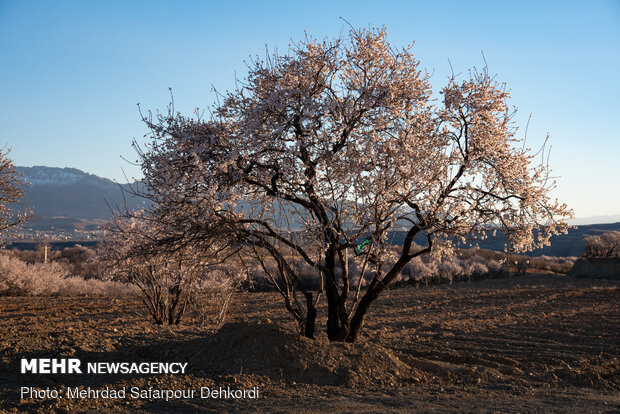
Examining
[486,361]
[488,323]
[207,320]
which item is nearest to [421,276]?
[488,323]

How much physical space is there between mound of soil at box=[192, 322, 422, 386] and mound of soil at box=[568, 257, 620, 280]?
27.5m

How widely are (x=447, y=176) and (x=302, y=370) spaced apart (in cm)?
431

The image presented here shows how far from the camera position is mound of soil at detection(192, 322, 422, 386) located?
818cm

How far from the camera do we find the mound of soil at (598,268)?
1249 inches

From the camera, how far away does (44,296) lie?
1076 inches

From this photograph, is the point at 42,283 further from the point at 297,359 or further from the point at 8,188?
the point at 297,359

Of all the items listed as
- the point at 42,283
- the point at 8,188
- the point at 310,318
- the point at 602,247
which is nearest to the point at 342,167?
the point at 310,318

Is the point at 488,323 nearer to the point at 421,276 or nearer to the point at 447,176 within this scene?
the point at 447,176

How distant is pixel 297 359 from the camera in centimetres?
847

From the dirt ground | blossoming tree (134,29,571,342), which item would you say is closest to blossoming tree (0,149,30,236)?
the dirt ground

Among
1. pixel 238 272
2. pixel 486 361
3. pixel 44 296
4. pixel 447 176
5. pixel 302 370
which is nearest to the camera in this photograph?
pixel 302 370

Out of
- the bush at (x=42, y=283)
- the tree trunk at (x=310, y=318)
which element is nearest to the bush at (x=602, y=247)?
the bush at (x=42, y=283)

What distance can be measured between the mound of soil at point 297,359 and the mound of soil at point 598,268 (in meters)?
27.5

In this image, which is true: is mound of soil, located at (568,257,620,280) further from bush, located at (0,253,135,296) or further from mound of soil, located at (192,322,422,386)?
mound of soil, located at (192,322,422,386)
